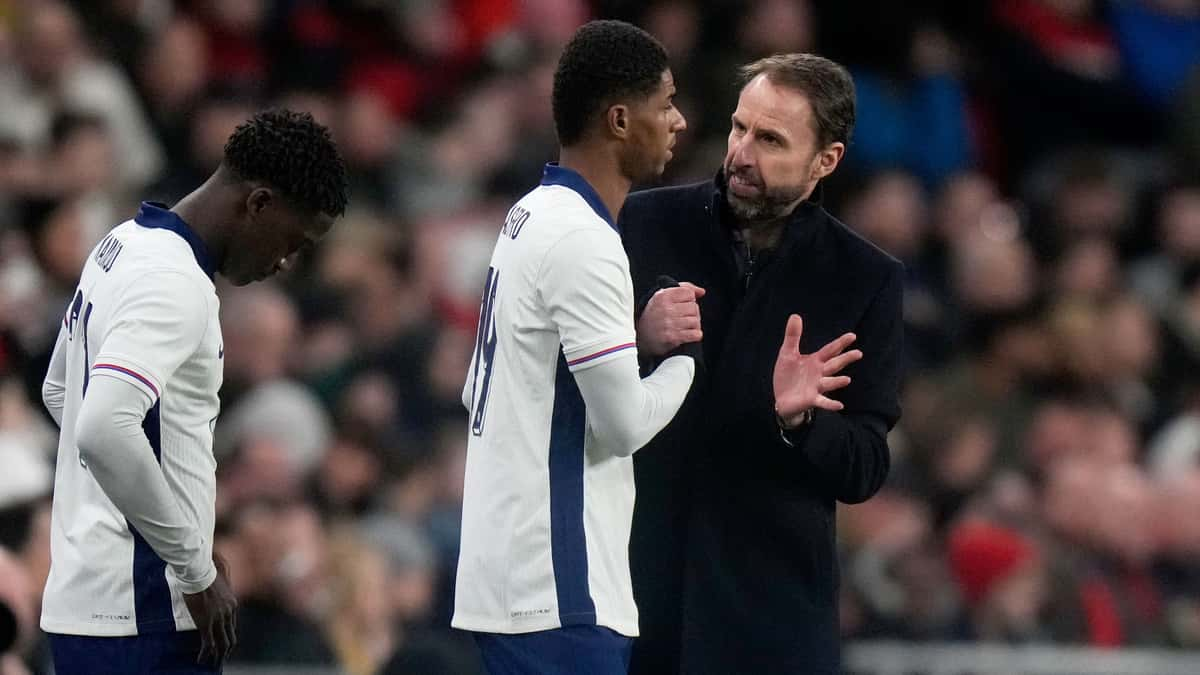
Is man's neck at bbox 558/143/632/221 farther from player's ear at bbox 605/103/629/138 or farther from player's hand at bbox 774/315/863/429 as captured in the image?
player's hand at bbox 774/315/863/429

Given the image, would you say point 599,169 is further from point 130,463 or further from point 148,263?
point 130,463

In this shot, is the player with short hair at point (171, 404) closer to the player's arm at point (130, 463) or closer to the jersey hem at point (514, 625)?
the player's arm at point (130, 463)

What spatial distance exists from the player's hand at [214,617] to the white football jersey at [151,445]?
0.04 metres

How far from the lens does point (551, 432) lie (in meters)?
4.32

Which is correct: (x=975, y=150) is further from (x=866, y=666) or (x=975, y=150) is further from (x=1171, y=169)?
(x=866, y=666)

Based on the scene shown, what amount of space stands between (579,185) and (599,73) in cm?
24

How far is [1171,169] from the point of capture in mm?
11805

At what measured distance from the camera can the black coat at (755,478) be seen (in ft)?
16.1

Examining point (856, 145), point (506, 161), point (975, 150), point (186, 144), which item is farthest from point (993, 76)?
point (186, 144)

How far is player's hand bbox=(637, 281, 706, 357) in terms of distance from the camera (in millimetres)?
4492

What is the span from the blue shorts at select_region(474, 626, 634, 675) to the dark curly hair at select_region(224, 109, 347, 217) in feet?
3.22

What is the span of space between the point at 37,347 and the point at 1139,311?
560 centimetres

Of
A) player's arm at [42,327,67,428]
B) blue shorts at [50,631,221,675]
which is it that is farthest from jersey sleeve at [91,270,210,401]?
blue shorts at [50,631,221,675]

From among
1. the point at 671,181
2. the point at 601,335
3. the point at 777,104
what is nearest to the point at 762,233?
the point at 777,104
